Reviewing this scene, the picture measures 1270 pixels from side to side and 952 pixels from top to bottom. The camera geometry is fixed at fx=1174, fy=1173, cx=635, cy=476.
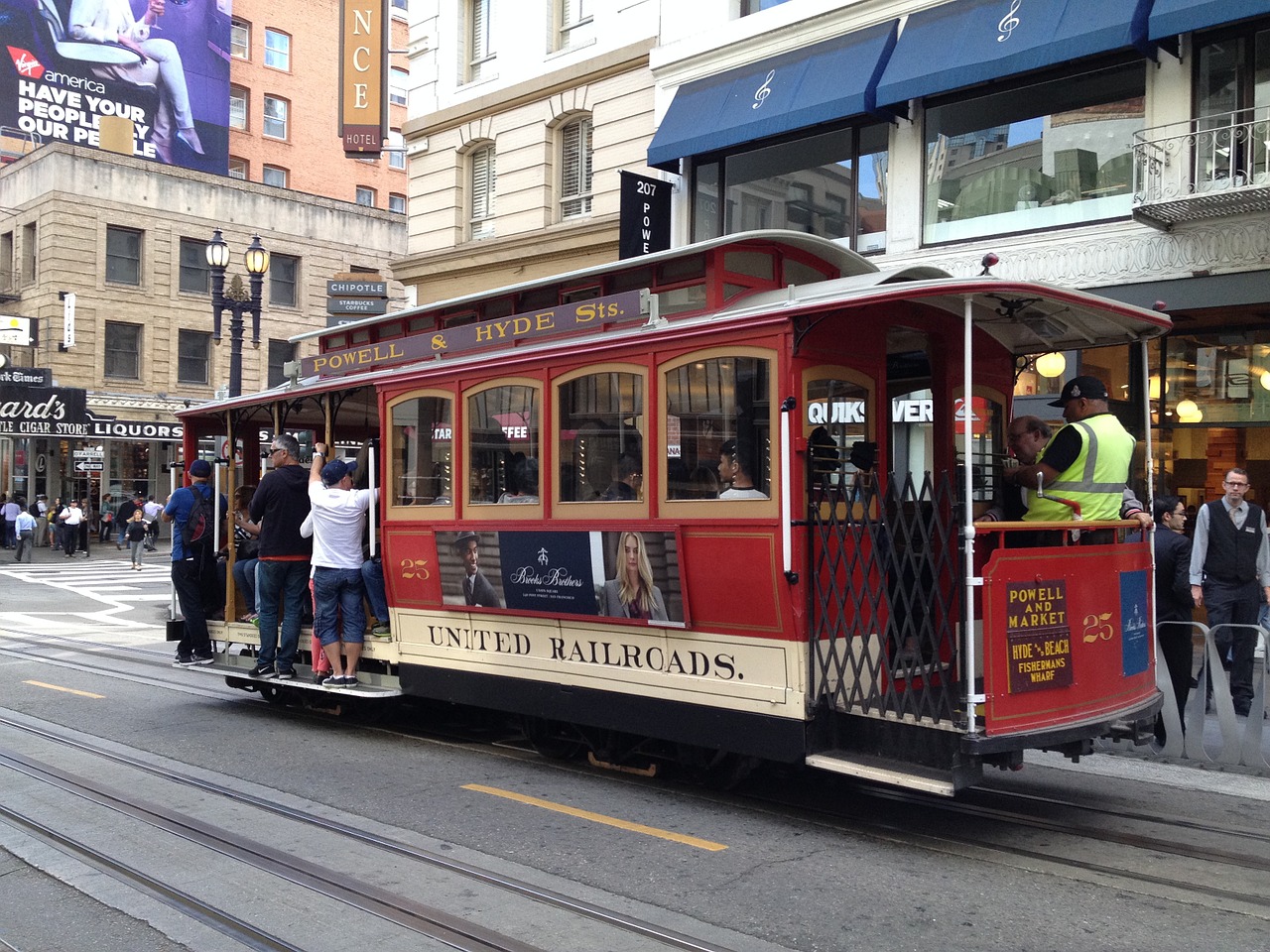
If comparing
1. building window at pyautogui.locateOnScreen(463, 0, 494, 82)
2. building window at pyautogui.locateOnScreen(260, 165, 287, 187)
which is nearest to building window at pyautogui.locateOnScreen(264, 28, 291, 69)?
building window at pyautogui.locateOnScreen(260, 165, 287, 187)

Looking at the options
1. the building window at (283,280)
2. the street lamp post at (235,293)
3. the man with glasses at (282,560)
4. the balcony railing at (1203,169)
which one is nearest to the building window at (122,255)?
the building window at (283,280)

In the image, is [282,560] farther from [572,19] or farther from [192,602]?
[572,19]

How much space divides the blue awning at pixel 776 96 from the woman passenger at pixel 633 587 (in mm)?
9283

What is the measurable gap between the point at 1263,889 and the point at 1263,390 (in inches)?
337

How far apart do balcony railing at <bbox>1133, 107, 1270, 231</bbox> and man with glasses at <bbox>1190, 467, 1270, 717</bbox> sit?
3.86 m

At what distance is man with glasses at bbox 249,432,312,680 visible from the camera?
32.1 feet

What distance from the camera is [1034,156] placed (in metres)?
13.9

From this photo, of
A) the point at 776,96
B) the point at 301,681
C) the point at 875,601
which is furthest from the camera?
the point at 776,96

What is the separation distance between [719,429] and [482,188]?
53.5 feet

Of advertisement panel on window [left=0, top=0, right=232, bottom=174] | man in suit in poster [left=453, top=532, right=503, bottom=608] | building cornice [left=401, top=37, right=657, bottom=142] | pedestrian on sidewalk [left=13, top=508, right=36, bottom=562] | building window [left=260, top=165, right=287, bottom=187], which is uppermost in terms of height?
advertisement panel on window [left=0, top=0, right=232, bottom=174]

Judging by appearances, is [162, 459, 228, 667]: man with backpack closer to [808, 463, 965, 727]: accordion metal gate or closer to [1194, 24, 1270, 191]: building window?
[808, 463, 965, 727]: accordion metal gate

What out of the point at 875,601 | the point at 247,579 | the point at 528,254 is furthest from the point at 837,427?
the point at 528,254

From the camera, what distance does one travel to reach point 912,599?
6.14m

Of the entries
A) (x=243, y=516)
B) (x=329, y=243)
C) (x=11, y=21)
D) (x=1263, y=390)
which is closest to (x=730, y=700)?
(x=243, y=516)
